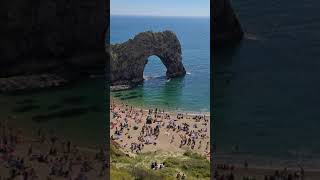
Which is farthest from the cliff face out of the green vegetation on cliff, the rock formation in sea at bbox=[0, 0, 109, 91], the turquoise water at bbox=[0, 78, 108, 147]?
the green vegetation on cliff

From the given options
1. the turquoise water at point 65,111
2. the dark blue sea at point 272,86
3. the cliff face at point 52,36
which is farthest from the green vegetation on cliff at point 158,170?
the cliff face at point 52,36

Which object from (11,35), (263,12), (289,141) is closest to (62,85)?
(11,35)

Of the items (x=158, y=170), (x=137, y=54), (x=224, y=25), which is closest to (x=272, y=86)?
(x=224, y=25)

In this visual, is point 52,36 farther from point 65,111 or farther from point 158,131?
point 158,131

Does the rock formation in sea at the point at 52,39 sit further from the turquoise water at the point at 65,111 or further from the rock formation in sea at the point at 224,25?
the rock formation in sea at the point at 224,25

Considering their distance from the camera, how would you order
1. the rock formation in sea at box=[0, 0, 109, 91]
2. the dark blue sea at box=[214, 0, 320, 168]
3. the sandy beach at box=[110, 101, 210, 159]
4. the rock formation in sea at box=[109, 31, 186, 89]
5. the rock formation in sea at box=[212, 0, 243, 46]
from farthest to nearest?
1. the rock formation in sea at box=[109, 31, 186, 89]
2. the rock formation in sea at box=[0, 0, 109, 91]
3. the rock formation in sea at box=[212, 0, 243, 46]
4. the sandy beach at box=[110, 101, 210, 159]
5. the dark blue sea at box=[214, 0, 320, 168]

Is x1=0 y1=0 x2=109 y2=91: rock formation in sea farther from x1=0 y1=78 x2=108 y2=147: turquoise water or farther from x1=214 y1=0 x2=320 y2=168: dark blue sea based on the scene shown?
x1=214 y1=0 x2=320 y2=168: dark blue sea
